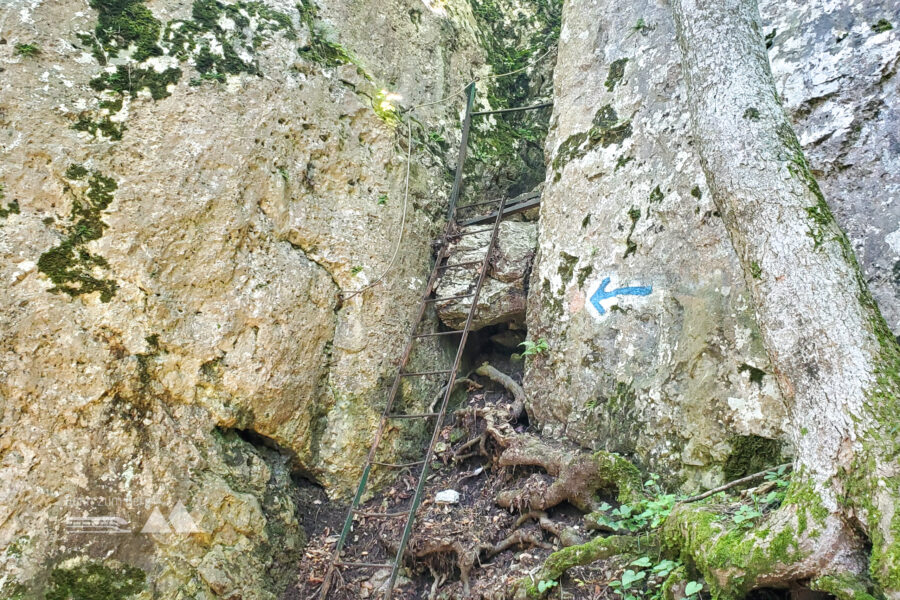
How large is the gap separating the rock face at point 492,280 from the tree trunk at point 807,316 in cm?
250

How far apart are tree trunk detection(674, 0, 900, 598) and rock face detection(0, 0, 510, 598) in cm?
304

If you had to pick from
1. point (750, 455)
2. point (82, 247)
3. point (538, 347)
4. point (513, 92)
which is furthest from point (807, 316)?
point (513, 92)

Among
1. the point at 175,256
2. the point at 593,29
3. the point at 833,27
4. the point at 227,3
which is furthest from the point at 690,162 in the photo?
the point at 227,3

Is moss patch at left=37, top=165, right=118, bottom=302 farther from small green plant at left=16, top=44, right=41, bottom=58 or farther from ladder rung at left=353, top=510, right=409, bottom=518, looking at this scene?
ladder rung at left=353, top=510, right=409, bottom=518

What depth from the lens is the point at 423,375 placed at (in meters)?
5.13

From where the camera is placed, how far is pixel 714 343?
3.65m

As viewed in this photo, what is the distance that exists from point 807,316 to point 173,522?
12.0ft

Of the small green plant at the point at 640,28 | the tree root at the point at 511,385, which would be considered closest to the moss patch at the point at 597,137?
the small green plant at the point at 640,28

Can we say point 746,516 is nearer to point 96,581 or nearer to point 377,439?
point 377,439

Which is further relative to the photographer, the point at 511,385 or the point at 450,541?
the point at 511,385

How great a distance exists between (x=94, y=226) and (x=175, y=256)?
0.52 m

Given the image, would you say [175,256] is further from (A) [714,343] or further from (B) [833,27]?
(B) [833,27]

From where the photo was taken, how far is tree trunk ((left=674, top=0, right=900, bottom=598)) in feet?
6.91

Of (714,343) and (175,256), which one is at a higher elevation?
(175,256)
